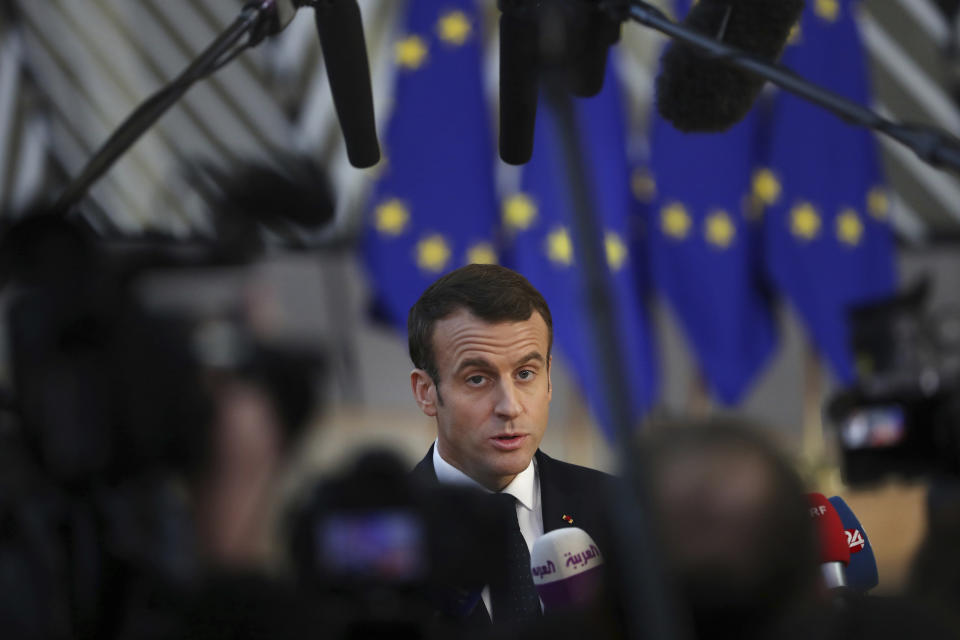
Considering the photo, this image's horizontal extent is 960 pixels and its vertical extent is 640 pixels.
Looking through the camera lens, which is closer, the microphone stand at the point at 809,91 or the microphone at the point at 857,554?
the microphone stand at the point at 809,91

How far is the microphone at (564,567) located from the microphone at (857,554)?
35 centimetres

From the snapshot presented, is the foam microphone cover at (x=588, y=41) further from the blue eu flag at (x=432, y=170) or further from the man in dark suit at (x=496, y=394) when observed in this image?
the blue eu flag at (x=432, y=170)

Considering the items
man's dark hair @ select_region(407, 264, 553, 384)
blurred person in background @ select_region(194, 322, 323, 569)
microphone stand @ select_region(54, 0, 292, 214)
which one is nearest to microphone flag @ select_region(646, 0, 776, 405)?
man's dark hair @ select_region(407, 264, 553, 384)

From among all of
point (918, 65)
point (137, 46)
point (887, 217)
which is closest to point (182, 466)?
point (887, 217)

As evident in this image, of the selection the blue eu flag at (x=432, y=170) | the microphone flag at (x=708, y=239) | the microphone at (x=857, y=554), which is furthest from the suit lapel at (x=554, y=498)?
the microphone flag at (x=708, y=239)

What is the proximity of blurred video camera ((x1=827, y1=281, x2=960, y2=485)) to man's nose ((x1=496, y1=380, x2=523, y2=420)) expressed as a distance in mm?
3778

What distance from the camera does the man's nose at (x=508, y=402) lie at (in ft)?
4.83

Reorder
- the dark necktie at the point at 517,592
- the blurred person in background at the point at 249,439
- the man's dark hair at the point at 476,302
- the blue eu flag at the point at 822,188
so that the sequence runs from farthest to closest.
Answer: the blue eu flag at the point at 822,188
the man's dark hair at the point at 476,302
the dark necktie at the point at 517,592
the blurred person in background at the point at 249,439

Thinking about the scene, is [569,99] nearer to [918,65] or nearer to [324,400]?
[324,400]

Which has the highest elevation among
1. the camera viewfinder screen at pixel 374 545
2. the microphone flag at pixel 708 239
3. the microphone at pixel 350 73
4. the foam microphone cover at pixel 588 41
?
the microphone flag at pixel 708 239

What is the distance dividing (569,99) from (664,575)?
0.35 m

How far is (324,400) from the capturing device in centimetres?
60

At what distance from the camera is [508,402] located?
1.48 m

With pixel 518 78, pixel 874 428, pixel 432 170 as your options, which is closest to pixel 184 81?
pixel 518 78
